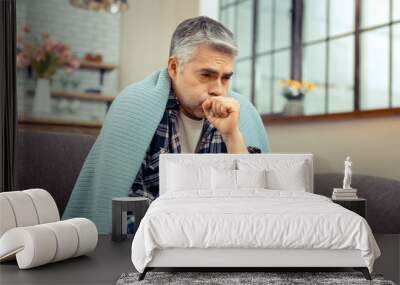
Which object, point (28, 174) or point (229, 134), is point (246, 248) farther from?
point (28, 174)

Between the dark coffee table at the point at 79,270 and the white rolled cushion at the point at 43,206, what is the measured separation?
1.03 feet

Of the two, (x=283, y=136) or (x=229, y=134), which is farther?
(x=283, y=136)

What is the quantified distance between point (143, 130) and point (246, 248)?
179cm

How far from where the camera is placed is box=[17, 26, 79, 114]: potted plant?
5.18 metres

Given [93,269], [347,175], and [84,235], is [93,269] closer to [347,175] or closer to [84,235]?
[84,235]

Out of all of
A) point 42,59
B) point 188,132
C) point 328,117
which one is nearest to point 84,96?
point 42,59

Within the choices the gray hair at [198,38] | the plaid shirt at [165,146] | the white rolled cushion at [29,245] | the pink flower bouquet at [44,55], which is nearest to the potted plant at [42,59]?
the pink flower bouquet at [44,55]

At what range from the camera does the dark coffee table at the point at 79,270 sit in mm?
3123

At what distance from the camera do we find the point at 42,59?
206 inches

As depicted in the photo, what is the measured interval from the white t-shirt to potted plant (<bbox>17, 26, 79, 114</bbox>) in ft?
4.17

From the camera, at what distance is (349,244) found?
3.06m

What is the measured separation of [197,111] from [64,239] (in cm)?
166

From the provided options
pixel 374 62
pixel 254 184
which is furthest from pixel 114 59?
pixel 374 62

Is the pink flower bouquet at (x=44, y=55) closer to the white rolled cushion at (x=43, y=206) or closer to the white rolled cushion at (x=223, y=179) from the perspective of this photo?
the white rolled cushion at (x=43, y=206)
